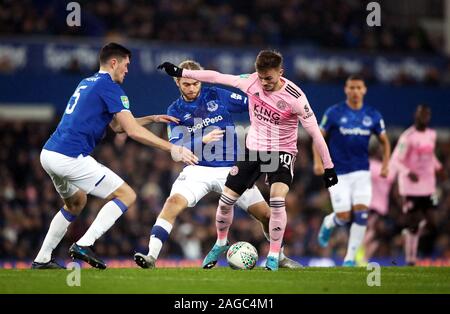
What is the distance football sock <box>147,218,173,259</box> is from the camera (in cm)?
1152

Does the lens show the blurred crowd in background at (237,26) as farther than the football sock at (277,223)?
Yes

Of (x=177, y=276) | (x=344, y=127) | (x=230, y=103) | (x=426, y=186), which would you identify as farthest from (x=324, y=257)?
(x=177, y=276)

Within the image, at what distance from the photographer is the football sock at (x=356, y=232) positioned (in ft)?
48.1

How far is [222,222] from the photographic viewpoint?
12.0 m

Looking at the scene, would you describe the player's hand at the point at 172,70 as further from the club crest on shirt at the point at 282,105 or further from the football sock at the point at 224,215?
the football sock at the point at 224,215

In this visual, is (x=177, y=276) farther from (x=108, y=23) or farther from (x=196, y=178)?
(x=108, y=23)

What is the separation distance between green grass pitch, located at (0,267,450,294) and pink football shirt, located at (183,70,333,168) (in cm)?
143

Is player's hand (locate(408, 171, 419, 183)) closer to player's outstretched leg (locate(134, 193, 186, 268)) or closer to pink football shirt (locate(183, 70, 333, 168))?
pink football shirt (locate(183, 70, 333, 168))

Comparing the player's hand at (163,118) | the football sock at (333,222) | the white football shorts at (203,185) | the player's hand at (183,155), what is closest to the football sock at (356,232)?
the football sock at (333,222)

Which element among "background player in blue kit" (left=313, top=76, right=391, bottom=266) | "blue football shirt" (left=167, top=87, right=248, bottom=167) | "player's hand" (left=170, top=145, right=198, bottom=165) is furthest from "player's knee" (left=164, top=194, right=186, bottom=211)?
"background player in blue kit" (left=313, top=76, right=391, bottom=266)

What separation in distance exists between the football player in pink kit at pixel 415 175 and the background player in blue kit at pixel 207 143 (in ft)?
15.1

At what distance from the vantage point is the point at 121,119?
35.8ft

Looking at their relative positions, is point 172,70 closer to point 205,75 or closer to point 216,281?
point 205,75

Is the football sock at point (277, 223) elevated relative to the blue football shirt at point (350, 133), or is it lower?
lower
